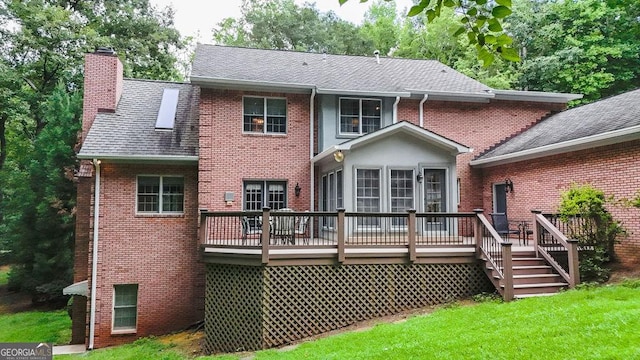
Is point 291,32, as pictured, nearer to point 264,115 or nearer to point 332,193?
point 264,115

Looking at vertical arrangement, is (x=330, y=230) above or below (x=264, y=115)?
below

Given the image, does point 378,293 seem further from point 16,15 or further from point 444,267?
point 16,15

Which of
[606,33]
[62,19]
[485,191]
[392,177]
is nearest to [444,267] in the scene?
[392,177]

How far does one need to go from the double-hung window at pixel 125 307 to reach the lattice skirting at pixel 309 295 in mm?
3715

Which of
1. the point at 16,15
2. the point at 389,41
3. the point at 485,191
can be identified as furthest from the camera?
the point at 389,41

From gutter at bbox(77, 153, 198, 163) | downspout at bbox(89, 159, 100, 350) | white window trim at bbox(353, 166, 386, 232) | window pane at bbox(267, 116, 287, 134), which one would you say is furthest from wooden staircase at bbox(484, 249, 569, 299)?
downspout at bbox(89, 159, 100, 350)

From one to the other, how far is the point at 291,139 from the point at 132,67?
18368mm

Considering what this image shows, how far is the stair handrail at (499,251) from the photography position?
8.66 metres

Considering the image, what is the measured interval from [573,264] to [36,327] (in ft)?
60.8

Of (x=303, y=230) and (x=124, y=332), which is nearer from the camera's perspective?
(x=303, y=230)

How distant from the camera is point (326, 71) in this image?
14477mm

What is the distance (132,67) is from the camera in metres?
26.4

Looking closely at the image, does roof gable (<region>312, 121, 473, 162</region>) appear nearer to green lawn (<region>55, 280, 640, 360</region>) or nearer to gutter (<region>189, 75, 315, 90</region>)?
gutter (<region>189, 75, 315, 90</region>)

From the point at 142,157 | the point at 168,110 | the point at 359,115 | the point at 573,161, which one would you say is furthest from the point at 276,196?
the point at 573,161
